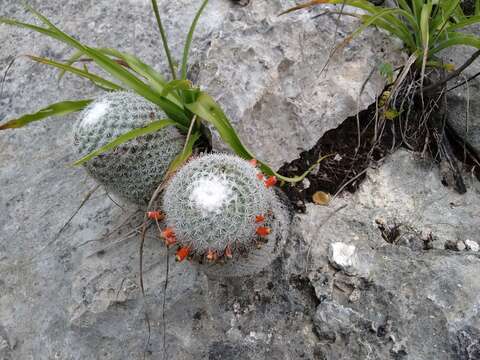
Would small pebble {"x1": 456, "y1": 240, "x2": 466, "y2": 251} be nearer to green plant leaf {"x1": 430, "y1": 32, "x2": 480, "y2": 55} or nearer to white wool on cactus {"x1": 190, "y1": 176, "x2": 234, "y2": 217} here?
green plant leaf {"x1": 430, "y1": 32, "x2": 480, "y2": 55}

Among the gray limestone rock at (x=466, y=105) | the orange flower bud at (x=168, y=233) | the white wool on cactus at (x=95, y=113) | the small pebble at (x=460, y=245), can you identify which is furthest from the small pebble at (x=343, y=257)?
the white wool on cactus at (x=95, y=113)

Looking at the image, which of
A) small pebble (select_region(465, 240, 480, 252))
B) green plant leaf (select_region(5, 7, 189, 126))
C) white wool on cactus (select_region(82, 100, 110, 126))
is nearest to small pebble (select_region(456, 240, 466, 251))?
small pebble (select_region(465, 240, 480, 252))

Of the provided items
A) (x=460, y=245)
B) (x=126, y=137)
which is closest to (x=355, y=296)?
(x=460, y=245)

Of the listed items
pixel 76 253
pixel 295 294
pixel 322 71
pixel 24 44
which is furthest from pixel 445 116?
pixel 24 44

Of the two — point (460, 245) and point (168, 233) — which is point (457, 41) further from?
point (168, 233)

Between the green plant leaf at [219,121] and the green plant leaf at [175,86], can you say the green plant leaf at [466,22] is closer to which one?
the green plant leaf at [219,121]

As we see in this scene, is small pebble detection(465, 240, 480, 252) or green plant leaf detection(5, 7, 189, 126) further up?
green plant leaf detection(5, 7, 189, 126)
